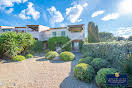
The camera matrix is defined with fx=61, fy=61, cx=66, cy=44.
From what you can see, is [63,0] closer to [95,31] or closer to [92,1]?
[92,1]

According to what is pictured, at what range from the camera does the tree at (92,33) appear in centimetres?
1372

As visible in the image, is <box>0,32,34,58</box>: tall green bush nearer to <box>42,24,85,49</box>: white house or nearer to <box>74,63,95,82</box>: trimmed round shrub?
<box>74,63,95,82</box>: trimmed round shrub

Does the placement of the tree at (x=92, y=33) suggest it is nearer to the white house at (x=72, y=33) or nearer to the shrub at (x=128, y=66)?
the white house at (x=72, y=33)

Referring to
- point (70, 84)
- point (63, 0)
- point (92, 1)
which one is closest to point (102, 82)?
point (70, 84)

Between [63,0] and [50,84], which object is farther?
[63,0]

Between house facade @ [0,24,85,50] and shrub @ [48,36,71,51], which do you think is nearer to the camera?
shrub @ [48,36,71,51]

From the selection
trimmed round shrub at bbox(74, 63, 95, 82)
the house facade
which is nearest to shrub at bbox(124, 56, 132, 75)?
trimmed round shrub at bbox(74, 63, 95, 82)

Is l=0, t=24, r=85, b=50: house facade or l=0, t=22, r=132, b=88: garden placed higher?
l=0, t=24, r=85, b=50: house facade

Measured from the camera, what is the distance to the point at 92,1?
23.3 ft

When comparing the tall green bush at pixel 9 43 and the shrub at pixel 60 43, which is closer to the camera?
the tall green bush at pixel 9 43

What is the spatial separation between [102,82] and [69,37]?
1278 cm

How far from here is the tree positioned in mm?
13718

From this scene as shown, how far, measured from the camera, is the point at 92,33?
1405 centimetres

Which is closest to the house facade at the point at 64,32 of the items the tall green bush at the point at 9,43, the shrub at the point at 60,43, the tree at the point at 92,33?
the shrub at the point at 60,43
